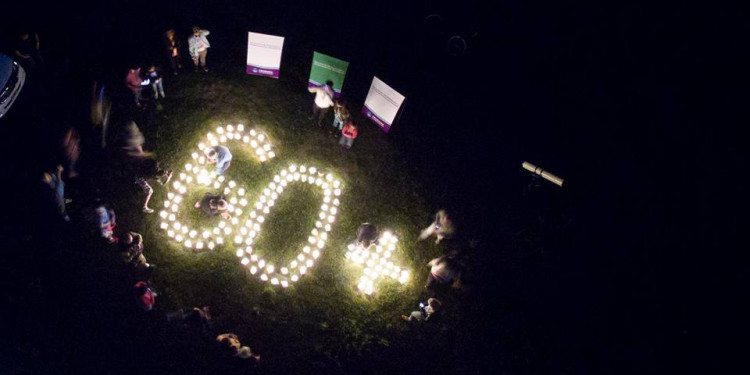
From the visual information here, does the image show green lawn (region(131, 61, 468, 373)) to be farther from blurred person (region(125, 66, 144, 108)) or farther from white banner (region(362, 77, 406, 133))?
blurred person (region(125, 66, 144, 108))

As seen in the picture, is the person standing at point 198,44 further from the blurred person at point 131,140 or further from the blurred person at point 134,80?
the blurred person at point 131,140

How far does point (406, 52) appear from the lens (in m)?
12.5

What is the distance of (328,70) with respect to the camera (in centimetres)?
1007

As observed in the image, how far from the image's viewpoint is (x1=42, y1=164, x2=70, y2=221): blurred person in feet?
26.8

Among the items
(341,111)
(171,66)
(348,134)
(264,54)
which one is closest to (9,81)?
(171,66)

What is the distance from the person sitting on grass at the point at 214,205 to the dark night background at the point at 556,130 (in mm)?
3925

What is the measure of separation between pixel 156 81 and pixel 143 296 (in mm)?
5003

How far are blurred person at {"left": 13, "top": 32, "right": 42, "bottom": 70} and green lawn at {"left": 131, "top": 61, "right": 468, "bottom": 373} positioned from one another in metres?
2.87

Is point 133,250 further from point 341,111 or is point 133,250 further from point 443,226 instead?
point 443,226

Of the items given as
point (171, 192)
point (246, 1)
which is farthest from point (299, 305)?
point (246, 1)

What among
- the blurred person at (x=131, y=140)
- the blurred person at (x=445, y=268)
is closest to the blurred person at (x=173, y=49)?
the blurred person at (x=131, y=140)

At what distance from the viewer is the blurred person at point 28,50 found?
9828mm

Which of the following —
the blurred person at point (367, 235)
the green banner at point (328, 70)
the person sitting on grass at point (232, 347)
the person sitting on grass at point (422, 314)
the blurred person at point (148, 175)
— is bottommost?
the person sitting on grass at point (232, 347)

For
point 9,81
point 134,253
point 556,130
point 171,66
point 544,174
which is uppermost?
point 556,130
